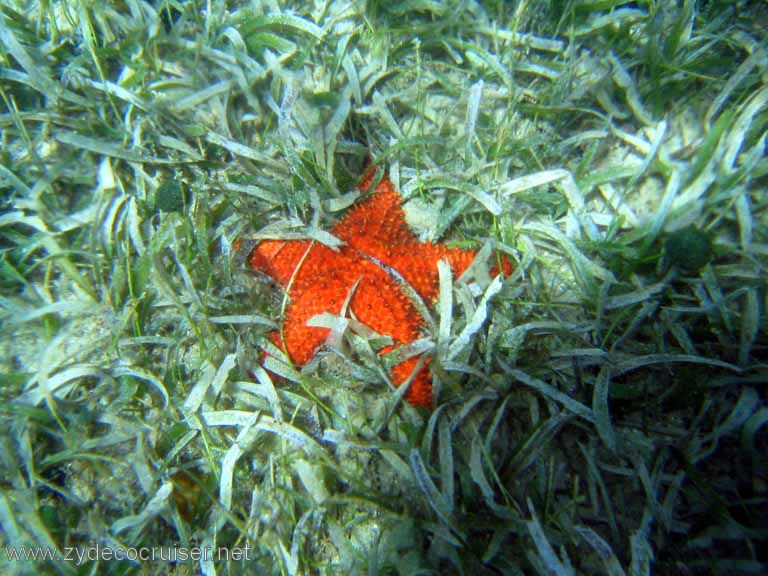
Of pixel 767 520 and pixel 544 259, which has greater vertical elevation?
pixel 544 259

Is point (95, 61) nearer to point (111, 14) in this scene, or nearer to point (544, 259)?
point (111, 14)

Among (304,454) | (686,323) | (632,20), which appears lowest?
(304,454)

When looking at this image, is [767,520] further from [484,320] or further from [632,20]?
[632,20]

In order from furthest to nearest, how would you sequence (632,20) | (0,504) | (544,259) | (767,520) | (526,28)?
1. (526,28)
2. (632,20)
3. (544,259)
4. (767,520)
5. (0,504)

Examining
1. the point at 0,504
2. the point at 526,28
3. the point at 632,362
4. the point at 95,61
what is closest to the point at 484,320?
the point at 632,362

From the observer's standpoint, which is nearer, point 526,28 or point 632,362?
point 632,362

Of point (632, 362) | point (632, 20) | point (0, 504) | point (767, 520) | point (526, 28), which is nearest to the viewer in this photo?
point (0, 504)

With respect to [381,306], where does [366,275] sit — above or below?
above
